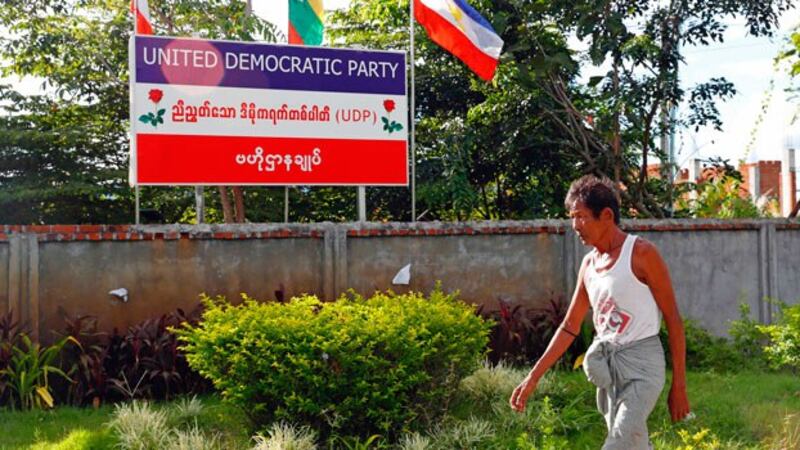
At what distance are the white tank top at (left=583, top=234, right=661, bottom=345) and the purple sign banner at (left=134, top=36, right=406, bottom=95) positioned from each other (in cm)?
→ 555

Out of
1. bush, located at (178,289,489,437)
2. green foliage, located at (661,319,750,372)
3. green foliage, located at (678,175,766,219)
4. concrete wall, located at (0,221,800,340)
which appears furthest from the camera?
green foliage, located at (678,175,766,219)

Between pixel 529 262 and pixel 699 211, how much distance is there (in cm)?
666

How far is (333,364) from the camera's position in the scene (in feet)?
19.8

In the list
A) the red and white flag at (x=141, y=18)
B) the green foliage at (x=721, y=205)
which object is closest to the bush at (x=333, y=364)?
the red and white flag at (x=141, y=18)

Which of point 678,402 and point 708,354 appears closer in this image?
point 678,402

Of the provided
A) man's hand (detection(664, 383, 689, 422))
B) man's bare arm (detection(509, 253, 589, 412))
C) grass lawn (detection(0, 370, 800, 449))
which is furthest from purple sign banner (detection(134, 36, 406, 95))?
man's hand (detection(664, 383, 689, 422))

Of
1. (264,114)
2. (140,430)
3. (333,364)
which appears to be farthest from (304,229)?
(140,430)

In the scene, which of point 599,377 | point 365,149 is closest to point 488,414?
point 599,377

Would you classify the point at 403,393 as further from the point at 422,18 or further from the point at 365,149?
the point at 422,18

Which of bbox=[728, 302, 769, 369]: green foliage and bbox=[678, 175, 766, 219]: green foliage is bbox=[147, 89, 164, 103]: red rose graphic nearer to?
bbox=[728, 302, 769, 369]: green foliage

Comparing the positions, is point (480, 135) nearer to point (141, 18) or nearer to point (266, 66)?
point (266, 66)

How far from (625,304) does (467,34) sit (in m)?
6.23

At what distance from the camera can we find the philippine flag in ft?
32.7

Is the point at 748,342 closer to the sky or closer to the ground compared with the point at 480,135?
closer to the ground
